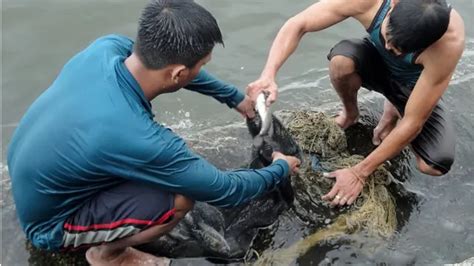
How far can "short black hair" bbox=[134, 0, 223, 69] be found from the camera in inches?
108

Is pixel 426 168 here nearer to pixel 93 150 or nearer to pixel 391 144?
pixel 391 144

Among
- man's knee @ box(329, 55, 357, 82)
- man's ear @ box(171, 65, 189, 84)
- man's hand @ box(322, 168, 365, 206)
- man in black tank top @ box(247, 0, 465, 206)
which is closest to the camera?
man's ear @ box(171, 65, 189, 84)

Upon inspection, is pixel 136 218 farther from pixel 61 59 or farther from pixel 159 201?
pixel 61 59

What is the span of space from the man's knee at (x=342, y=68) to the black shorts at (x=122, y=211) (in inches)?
79.7

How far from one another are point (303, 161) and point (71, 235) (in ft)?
6.41

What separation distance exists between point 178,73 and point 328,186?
188 centimetres

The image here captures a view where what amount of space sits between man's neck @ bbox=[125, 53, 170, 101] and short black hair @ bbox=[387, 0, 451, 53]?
1560mm

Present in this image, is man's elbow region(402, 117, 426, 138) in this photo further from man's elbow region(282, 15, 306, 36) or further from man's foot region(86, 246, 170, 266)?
man's foot region(86, 246, 170, 266)

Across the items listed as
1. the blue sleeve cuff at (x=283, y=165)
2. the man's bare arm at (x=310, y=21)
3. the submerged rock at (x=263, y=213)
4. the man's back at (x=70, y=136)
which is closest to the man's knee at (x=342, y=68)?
the man's bare arm at (x=310, y=21)

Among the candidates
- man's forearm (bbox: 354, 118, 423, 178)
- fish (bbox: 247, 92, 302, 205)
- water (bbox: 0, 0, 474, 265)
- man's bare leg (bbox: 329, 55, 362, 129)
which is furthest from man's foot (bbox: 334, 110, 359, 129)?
fish (bbox: 247, 92, 302, 205)

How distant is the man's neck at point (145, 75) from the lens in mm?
2869

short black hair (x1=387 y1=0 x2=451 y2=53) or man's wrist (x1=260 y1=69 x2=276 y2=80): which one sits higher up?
short black hair (x1=387 y1=0 x2=451 y2=53)

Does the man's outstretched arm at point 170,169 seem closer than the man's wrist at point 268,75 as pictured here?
Yes

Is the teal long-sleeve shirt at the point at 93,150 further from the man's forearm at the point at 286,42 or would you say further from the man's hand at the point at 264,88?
the man's forearm at the point at 286,42
